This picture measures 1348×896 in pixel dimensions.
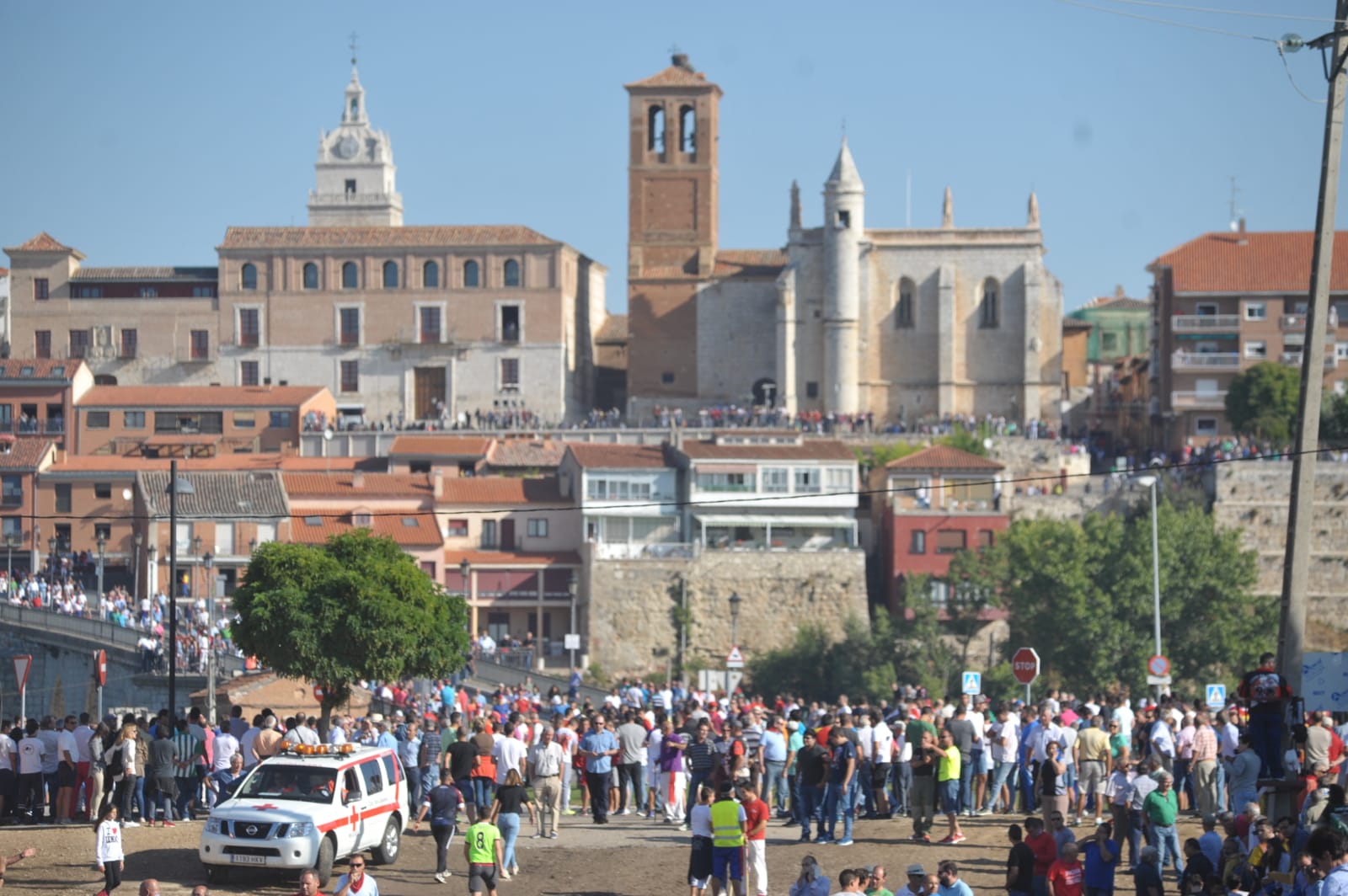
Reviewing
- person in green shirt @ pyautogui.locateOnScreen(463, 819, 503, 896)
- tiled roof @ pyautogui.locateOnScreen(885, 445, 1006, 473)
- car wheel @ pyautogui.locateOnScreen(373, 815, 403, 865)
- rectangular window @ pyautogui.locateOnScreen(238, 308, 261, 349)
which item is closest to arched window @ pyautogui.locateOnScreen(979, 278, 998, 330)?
tiled roof @ pyautogui.locateOnScreen(885, 445, 1006, 473)

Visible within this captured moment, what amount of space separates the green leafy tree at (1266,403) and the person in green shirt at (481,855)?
57797 millimetres

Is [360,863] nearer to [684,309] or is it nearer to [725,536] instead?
[725,536]

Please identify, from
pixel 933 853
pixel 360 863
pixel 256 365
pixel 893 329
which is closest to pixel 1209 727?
pixel 933 853

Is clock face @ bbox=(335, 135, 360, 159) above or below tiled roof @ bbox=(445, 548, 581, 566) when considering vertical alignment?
above

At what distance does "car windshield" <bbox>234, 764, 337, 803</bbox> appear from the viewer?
23.0 m

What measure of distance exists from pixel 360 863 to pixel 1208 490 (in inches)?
2179

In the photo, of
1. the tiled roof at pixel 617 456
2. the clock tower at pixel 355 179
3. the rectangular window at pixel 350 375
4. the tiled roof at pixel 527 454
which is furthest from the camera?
the clock tower at pixel 355 179

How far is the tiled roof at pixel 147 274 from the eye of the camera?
9350 cm

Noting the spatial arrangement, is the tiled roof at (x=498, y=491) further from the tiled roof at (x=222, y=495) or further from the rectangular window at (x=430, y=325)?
the rectangular window at (x=430, y=325)

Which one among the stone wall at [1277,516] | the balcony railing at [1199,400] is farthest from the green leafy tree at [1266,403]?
the stone wall at [1277,516]

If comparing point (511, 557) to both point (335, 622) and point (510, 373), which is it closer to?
point (510, 373)

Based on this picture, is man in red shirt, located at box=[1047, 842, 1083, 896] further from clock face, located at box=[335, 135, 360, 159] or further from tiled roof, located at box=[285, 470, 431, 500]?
clock face, located at box=[335, 135, 360, 159]

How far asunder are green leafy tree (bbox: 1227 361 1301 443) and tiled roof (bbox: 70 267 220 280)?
4168 cm

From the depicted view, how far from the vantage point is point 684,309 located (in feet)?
300
